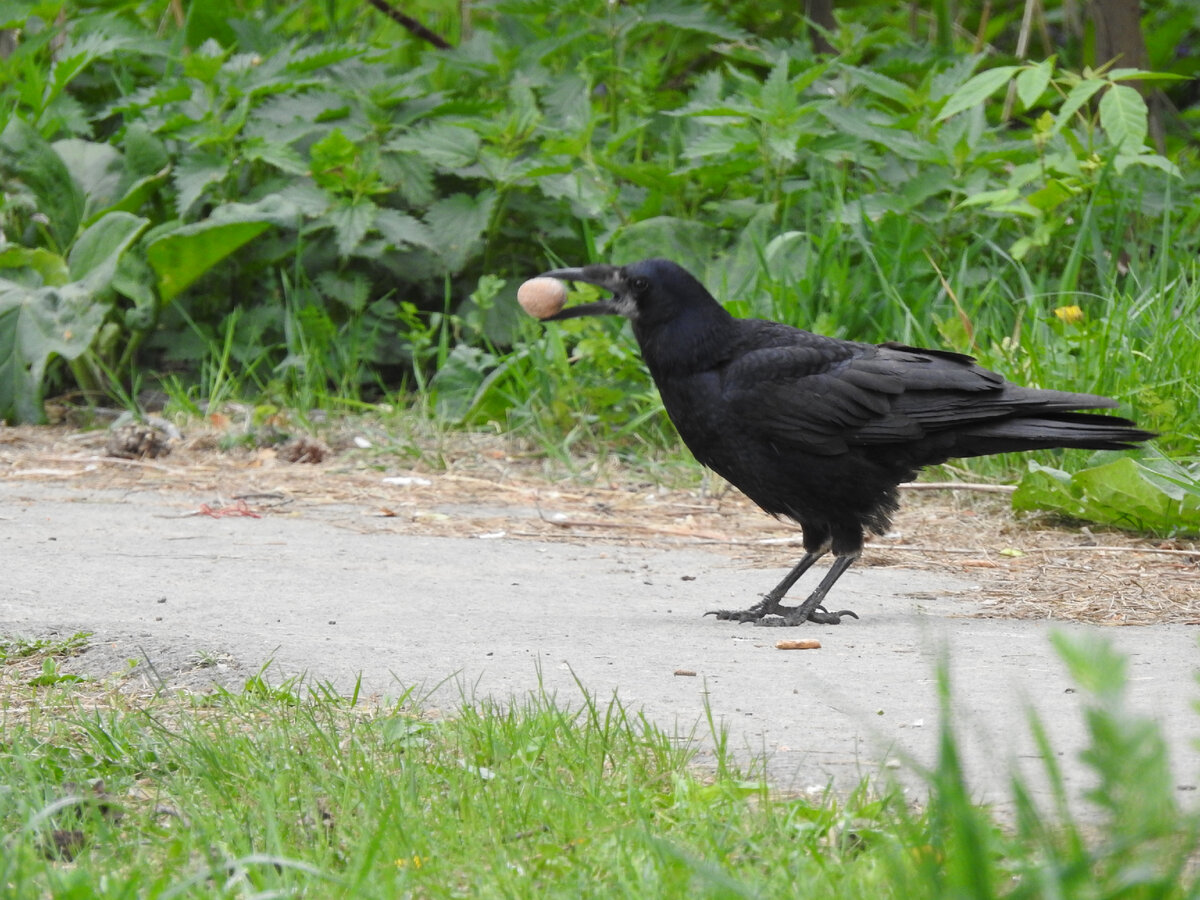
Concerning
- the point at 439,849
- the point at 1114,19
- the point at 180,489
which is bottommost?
the point at 180,489

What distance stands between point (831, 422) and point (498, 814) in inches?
81.7

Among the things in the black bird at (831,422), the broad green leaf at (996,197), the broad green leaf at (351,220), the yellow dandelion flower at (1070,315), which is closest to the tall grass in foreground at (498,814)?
the black bird at (831,422)

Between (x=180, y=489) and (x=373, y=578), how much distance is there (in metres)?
1.69

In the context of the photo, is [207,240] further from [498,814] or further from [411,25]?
[498,814]

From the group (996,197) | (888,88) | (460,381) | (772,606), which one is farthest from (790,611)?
(888,88)

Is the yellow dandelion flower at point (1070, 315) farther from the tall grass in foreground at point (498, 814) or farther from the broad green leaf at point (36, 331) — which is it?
the broad green leaf at point (36, 331)

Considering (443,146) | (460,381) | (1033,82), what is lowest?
(460,381)

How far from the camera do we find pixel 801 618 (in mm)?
3633

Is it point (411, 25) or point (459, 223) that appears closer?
point (459, 223)

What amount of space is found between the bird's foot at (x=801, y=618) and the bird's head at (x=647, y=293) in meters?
0.93

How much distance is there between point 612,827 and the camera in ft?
6.29

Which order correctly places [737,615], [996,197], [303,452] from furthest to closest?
[303,452] → [996,197] → [737,615]

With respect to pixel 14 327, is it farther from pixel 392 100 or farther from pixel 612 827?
pixel 612 827

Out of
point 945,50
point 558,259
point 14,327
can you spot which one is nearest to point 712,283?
point 558,259
